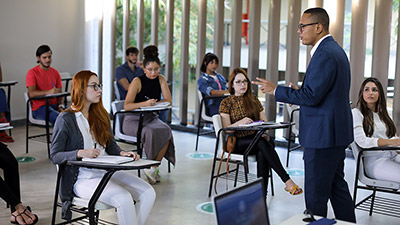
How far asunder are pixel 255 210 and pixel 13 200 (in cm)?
256

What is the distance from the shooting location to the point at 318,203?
3.43m

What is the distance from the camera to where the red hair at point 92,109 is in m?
3.59

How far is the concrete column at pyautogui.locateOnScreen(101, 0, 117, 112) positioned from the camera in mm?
9266

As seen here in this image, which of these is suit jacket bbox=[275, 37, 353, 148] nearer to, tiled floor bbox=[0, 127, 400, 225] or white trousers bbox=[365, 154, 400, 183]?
white trousers bbox=[365, 154, 400, 183]

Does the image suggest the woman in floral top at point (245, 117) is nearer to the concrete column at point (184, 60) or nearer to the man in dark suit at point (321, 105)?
the man in dark suit at point (321, 105)

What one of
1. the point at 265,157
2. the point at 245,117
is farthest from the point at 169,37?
the point at 265,157

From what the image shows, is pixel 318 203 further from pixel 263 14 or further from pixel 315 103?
pixel 263 14

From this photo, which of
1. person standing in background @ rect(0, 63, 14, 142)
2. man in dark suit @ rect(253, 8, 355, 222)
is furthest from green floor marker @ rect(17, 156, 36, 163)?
man in dark suit @ rect(253, 8, 355, 222)

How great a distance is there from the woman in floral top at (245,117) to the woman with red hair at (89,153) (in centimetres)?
143

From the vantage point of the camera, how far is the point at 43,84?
22.3ft

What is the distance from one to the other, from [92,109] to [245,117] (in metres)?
1.67

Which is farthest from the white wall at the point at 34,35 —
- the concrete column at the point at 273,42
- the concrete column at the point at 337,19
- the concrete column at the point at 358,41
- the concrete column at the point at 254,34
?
the concrete column at the point at 358,41

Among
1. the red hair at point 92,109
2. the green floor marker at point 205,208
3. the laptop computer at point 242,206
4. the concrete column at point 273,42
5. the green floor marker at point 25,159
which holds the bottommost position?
the green floor marker at point 205,208

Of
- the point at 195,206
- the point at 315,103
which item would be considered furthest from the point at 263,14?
the point at 315,103
